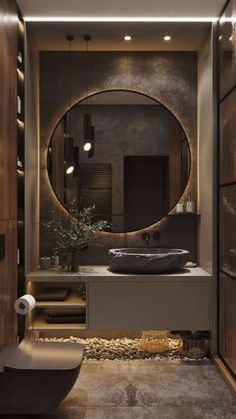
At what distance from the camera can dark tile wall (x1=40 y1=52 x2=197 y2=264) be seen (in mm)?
4512

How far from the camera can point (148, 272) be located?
12.8 ft

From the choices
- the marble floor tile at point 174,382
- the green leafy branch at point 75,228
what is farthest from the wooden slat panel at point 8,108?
the marble floor tile at point 174,382

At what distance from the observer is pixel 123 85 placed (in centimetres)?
451

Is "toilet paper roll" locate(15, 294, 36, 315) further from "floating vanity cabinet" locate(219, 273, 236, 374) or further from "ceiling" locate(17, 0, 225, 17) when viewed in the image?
"ceiling" locate(17, 0, 225, 17)

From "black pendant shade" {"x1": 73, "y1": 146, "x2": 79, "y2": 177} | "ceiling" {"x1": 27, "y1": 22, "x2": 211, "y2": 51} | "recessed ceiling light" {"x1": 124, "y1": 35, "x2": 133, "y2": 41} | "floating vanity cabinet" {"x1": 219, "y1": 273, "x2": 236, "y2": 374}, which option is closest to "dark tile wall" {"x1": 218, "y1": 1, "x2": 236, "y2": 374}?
"floating vanity cabinet" {"x1": 219, "y1": 273, "x2": 236, "y2": 374}

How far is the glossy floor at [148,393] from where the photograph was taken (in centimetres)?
297

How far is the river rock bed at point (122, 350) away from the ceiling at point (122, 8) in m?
2.95

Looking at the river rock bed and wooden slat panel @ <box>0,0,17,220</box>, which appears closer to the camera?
wooden slat panel @ <box>0,0,17,220</box>

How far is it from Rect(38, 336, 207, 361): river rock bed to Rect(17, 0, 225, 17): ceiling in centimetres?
295

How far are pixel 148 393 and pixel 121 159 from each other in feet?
7.52

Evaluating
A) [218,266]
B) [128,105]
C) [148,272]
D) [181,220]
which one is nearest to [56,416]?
[148,272]

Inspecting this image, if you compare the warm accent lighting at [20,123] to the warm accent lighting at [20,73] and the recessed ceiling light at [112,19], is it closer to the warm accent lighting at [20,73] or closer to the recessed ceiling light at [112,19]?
the warm accent lighting at [20,73]

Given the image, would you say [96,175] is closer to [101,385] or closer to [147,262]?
[147,262]

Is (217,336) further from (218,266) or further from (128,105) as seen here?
(128,105)
